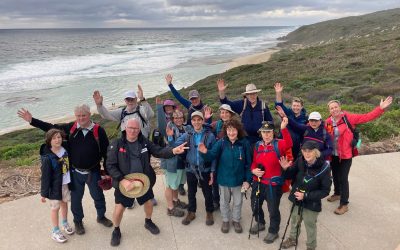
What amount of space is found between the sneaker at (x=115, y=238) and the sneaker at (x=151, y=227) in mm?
410

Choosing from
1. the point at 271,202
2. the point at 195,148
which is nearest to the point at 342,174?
the point at 271,202

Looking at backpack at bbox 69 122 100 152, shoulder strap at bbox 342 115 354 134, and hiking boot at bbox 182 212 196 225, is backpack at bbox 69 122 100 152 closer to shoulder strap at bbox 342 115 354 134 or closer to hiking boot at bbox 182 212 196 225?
hiking boot at bbox 182 212 196 225

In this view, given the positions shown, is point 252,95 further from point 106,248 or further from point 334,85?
point 334,85

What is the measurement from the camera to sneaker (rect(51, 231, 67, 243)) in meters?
4.61

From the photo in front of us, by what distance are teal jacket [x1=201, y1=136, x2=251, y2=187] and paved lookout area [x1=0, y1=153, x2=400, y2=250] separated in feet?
2.69

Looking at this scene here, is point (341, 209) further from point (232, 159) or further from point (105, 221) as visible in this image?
point (105, 221)

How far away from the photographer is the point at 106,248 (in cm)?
452

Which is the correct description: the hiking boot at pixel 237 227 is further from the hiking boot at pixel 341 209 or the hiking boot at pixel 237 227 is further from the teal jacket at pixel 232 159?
the hiking boot at pixel 341 209

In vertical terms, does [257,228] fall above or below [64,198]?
below

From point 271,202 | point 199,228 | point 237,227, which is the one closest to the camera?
point 271,202

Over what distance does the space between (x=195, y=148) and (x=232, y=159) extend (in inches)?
21.5

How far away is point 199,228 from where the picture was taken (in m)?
4.94

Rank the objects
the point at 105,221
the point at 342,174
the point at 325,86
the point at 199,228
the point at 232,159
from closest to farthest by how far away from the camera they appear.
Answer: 1. the point at 232,159
2. the point at 199,228
3. the point at 105,221
4. the point at 342,174
5. the point at 325,86

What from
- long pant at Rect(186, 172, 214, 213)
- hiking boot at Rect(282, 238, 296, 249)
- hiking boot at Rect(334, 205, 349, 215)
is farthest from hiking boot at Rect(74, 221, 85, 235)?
hiking boot at Rect(334, 205, 349, 215)
